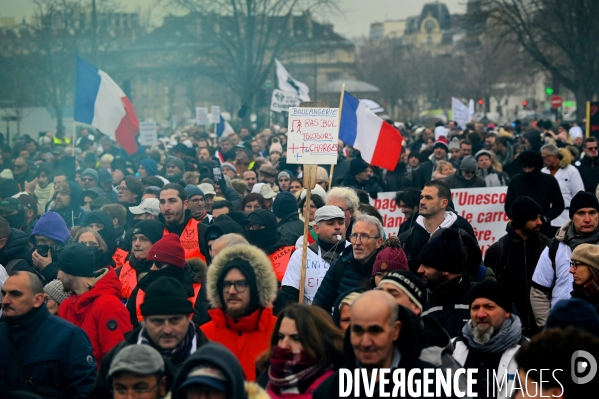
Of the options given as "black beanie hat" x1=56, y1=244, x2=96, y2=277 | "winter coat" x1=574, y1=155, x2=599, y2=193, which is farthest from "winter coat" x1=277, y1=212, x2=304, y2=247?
"winter coat" x1=574, y1=155, x2=599, y2=193

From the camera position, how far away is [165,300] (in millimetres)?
5254

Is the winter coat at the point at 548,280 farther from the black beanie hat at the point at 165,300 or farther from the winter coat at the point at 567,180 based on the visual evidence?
the winter coat at the point at 567,180

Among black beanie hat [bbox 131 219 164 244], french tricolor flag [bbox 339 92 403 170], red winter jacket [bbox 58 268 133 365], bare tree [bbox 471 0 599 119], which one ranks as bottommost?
red winter jacket [bbox 58 268 133 365]

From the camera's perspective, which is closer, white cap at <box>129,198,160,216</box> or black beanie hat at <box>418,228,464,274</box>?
black beanie hat at <box>418,228,464,274</box>

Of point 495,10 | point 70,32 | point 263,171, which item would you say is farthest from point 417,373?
point 70,32

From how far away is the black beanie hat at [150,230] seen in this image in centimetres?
805

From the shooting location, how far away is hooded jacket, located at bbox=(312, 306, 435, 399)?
444 cm

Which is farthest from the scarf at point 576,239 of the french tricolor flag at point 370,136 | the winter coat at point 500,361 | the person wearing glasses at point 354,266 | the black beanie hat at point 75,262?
the french tricolor flag at point 370,136

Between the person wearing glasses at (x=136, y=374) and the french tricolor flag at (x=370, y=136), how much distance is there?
359 inches

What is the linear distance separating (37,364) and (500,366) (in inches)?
103

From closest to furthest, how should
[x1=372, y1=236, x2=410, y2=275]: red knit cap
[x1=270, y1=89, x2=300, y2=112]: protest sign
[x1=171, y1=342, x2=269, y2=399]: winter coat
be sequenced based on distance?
[x1=171, y1=342, x2=269, y2=399]: winter coat < [x1=372, y1=236, x2=410, y2=275]: red knit cap < [x1=270, y1=89, x2=300, y2=112]: protest sign

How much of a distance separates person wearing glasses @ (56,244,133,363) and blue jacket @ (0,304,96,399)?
1.72ft

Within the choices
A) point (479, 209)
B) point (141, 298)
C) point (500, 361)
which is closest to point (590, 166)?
point (479, 209)

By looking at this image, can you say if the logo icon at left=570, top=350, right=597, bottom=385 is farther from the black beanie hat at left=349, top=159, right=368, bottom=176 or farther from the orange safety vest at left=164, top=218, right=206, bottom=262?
the black beanie hat at left=349, top=159, right=368, bottom=176
